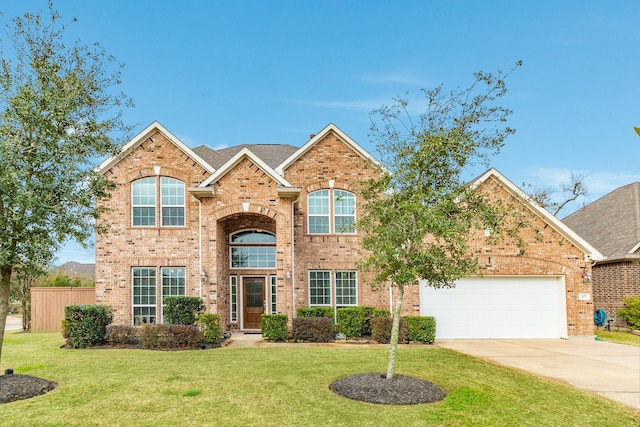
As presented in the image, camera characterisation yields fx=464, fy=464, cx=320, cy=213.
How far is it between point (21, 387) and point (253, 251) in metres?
10.3

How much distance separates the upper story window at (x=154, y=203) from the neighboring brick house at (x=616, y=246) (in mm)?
17059

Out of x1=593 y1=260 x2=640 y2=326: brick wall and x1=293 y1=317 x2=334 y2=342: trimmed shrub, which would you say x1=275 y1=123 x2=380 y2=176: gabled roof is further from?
x1=593 y1=260 x2=640 y2=326: brick wall

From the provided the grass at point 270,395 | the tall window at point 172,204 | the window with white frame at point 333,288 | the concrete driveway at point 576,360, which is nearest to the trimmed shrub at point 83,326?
the grass at point 270,395

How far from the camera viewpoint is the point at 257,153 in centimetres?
2138

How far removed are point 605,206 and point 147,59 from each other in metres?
23.1

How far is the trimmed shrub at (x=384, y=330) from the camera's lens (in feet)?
47.4

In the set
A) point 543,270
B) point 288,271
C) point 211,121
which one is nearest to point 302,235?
point 288,271

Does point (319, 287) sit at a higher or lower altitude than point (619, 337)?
higher

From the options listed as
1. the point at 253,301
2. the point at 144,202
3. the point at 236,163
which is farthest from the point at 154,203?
the point at 253,301

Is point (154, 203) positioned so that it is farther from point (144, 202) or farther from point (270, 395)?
point (270, 395)

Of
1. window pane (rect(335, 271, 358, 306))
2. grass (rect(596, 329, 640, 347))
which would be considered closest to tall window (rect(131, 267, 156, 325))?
window pane (rect(335, 271, 358, 306))

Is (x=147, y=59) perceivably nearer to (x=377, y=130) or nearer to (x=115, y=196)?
(x=115, y=196)

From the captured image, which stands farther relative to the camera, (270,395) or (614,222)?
(614,222)

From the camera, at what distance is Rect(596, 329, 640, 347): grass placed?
16.1 meters
